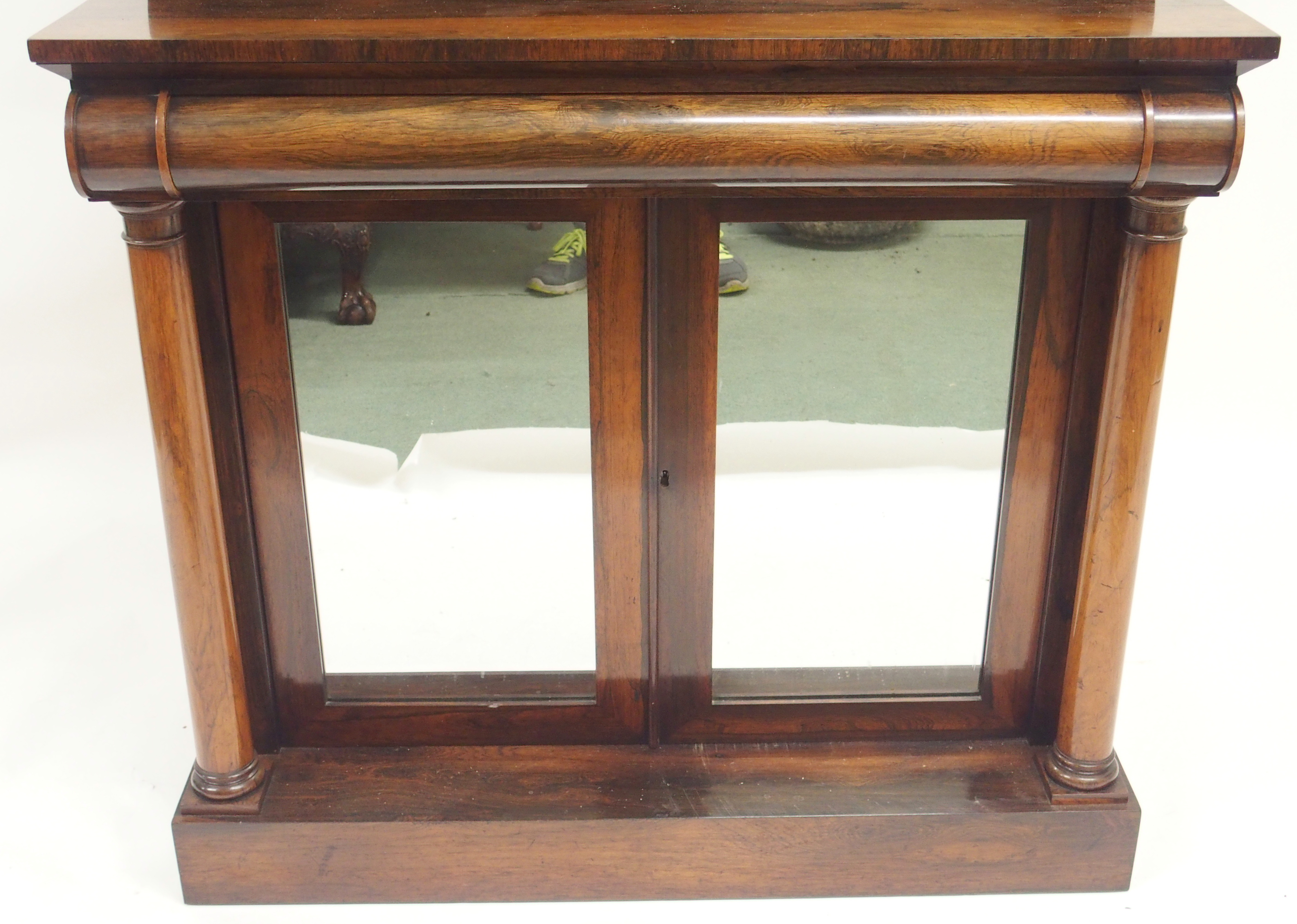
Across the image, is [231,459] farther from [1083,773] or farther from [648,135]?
[1083,773]

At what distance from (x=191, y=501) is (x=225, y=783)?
409 mm

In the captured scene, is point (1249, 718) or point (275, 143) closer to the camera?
point (275, 143)

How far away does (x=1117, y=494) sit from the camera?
191 centimetres

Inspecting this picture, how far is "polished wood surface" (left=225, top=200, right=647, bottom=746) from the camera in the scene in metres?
1.88

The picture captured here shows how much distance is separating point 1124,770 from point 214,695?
1.23 metres

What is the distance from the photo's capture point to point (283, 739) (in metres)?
2.19

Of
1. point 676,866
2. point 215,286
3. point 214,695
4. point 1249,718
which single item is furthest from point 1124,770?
point 215,286

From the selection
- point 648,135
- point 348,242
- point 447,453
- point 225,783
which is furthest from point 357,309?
point 225,783

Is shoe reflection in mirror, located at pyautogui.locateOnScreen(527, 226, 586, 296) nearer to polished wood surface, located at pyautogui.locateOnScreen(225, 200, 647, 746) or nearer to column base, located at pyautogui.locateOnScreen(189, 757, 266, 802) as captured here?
polished wood surface, located at pyautogui.locateOnScreen(225, 200, 647, 746)

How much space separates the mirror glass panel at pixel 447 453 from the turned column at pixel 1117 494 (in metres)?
0.63

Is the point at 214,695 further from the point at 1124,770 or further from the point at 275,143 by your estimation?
the point at 1124,770

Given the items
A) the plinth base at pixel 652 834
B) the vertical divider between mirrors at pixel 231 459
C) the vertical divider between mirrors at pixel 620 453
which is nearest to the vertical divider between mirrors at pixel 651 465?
the vertical divider between mirrors at pixel 620 453

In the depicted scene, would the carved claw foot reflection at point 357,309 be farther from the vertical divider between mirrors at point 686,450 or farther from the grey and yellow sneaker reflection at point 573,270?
the vertical divider between mirrors at point 686,450

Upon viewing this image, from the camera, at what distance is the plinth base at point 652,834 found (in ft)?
6.79
